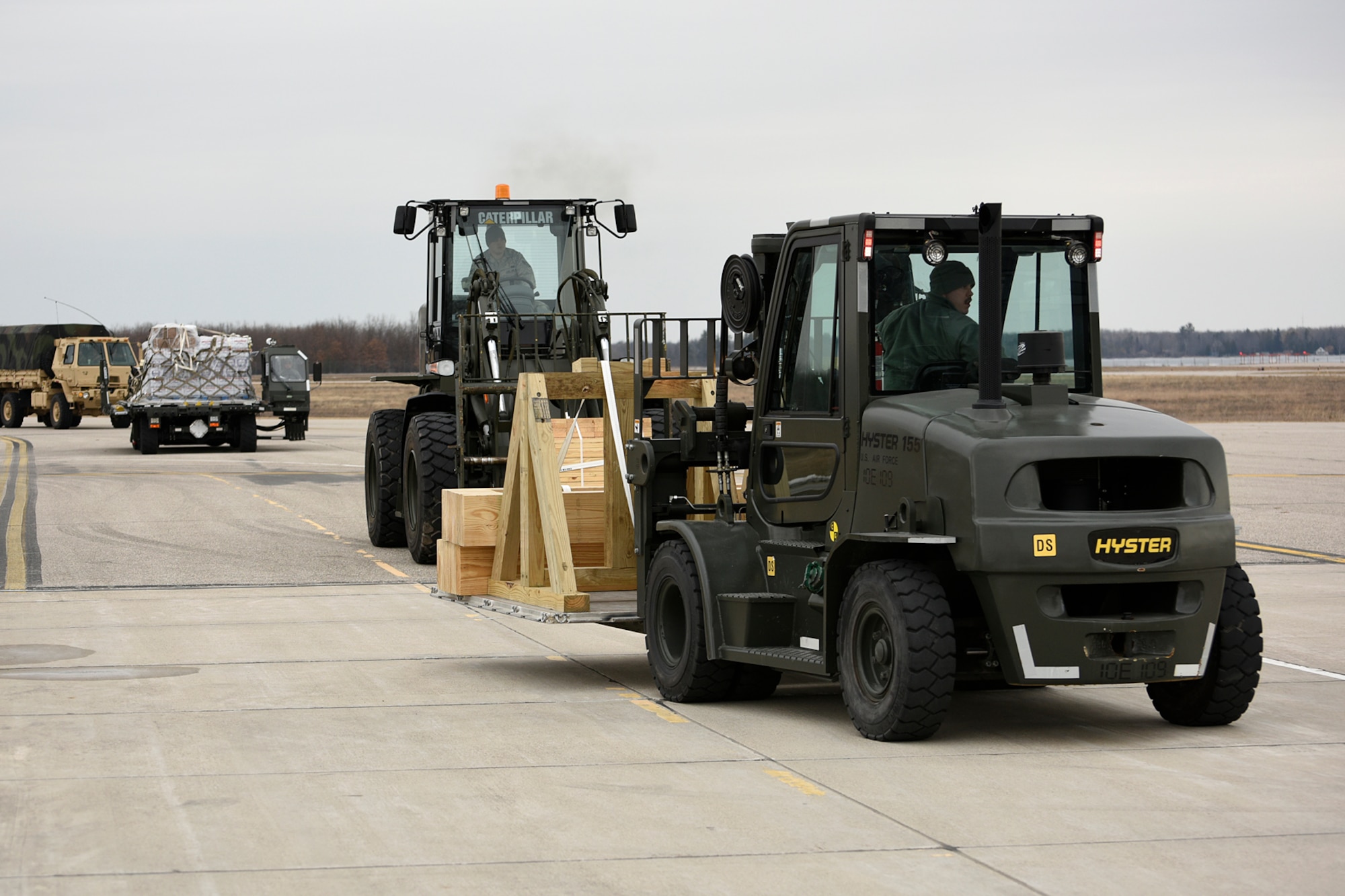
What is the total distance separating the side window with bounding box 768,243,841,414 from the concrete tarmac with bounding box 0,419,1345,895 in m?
1.67

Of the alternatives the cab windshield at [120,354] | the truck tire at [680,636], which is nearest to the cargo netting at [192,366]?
the cab windshield at [120,354]

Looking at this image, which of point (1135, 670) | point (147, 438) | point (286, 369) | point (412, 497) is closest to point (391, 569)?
point (412, 497)

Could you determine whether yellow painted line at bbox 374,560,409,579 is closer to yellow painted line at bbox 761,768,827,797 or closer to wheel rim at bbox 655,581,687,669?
wheel rim at bbox 655,581,687,669

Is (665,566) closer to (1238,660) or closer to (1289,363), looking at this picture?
(1238,660)

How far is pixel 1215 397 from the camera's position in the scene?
7431 cm

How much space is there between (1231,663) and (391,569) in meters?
9.89

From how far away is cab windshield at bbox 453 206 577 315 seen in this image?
17422 mm

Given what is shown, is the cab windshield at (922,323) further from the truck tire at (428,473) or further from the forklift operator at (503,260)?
the forklift operator at (503,260)

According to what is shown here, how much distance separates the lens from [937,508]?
25.4ft

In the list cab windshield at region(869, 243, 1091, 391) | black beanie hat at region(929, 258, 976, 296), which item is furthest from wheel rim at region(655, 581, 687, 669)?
black beanie hat at region(929, 258, 976, 296)

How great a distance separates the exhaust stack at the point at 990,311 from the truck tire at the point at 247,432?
32.3 m

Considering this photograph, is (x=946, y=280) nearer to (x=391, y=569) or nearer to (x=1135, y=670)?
(x=1135, y=670)

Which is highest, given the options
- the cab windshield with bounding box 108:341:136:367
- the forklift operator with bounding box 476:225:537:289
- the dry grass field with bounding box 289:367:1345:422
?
the forklift operator with bounding box 476:225:537:289

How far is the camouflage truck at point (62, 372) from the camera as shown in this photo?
49159 mm
